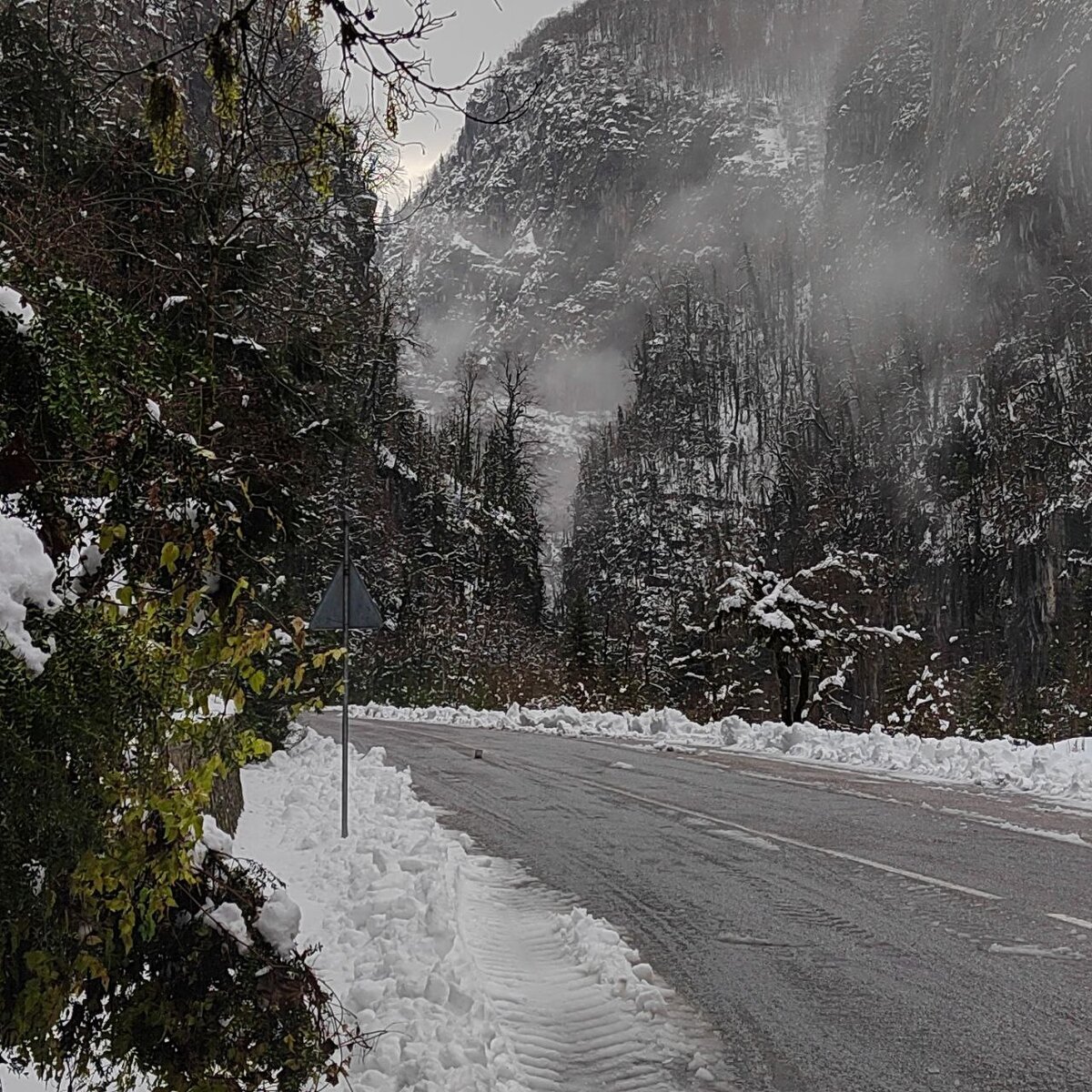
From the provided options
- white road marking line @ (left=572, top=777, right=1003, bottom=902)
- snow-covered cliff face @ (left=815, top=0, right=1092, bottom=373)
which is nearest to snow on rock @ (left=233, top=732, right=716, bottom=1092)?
white road marking line @ (left=572, top=777, right=1003, bottom=902)

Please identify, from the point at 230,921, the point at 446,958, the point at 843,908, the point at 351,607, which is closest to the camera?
the point at 230,921

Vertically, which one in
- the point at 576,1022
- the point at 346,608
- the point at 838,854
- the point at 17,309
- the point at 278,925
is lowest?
the point at 576,1022

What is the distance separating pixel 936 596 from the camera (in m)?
77.8

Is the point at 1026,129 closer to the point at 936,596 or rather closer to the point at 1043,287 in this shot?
the point at 1043,287

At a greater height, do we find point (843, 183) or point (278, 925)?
point (843, 183)

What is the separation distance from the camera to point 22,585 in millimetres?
2541

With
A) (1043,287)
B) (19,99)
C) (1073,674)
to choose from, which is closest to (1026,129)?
(1043,287)

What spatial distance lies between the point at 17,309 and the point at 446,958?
427 centimetres

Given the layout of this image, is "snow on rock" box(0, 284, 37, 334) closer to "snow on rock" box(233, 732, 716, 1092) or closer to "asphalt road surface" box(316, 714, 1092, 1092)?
"snow on rock" box(233, 732, 716, 1092)

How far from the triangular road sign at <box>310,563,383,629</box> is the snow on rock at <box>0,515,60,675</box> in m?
6.47

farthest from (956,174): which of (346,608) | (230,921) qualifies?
(230,921)

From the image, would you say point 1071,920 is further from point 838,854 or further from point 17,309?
point 17,309

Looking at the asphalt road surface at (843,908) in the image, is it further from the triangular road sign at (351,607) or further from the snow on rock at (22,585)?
the snow on rock at (22,585)

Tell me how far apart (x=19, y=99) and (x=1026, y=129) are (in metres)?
103
